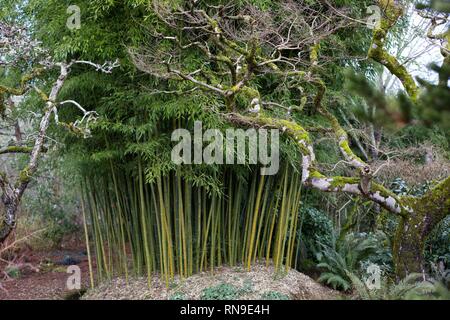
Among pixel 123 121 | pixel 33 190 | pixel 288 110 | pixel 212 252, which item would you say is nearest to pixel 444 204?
pixel 288 110

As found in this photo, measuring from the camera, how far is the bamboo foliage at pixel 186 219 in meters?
4.93

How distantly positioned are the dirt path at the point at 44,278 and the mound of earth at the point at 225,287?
0.80 metres

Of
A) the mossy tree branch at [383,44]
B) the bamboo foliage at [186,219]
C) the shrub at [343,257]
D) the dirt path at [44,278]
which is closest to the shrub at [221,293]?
the bamboo foliage at [186,219]

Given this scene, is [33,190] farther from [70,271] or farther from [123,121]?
[123,121]

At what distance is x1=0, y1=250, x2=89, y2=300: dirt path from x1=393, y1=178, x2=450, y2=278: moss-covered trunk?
11.0ft

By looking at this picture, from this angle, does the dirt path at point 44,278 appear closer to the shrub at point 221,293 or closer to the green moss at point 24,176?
the green moss at point 24,176

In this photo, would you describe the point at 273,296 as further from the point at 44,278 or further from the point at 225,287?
the point at 44,278

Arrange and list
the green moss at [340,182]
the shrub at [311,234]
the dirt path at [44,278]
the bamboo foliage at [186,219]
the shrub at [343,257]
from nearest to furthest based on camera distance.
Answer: the green moss at [340,182] → the bamboo foliage at [186,219] → the shrub at [343,257] → the dirt path at [44,278] → the shrub at [311,234]

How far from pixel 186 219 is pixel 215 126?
3.45 ft

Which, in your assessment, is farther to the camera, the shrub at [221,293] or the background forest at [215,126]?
the shrub at [221,293]

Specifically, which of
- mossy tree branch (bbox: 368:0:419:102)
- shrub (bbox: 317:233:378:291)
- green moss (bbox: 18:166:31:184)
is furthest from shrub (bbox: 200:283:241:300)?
mossy tree branch (bbox: 368:0:419:102)

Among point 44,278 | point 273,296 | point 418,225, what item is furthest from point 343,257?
point 44,278

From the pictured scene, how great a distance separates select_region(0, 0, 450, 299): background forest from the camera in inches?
162

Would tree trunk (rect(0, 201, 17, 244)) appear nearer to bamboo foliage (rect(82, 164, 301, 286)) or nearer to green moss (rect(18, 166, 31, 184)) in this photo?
green moss (rect(18, 166, 31, 184))
